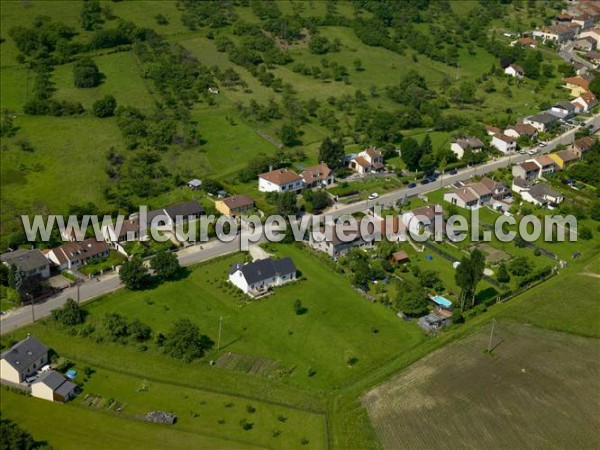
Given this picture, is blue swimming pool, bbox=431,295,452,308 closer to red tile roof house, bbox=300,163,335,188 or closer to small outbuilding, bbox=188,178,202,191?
red tile roof house, bbox=300,163,335,188

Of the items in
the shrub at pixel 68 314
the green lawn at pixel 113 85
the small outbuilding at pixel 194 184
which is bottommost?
the small outbuilding at pixel 194 184

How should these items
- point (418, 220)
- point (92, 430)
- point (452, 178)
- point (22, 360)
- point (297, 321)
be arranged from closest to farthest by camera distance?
point (92, 430)
point (22, 360)
point (297, 321)
point (418, 220)
point (452, 178)

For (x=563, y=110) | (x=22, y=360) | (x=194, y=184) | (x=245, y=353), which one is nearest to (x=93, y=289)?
(x=22, y=360)

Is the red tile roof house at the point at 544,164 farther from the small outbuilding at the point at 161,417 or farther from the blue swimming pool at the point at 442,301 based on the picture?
the small outbuilding at the point at 161,417

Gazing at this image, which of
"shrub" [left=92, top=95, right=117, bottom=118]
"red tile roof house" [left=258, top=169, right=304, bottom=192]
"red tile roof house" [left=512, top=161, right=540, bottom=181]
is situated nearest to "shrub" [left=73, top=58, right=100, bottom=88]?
"shrub" [left=92, top=95, right=117, bottom=118]

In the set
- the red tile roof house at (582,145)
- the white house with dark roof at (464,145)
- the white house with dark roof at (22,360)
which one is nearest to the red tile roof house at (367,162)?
the white house with dark roof at (464,145)

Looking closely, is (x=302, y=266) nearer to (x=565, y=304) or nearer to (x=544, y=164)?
(x=565, y=304)
